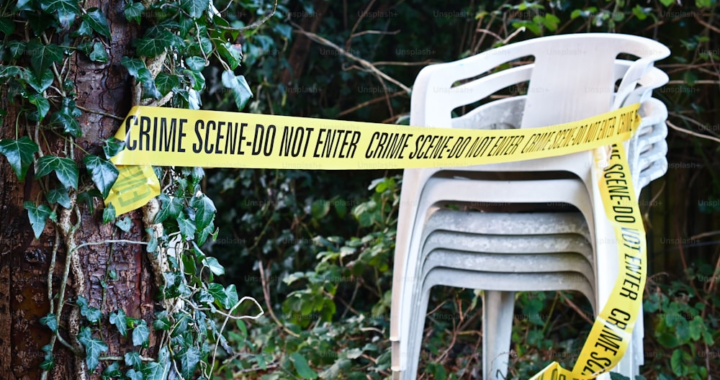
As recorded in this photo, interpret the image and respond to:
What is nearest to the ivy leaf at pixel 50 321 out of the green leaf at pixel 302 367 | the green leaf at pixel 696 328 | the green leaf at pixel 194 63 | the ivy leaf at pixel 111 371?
the ivy leaf at pixel 111 371

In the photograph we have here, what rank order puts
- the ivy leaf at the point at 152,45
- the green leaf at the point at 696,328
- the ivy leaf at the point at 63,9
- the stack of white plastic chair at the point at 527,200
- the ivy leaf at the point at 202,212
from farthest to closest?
the green leaf at the point at 696,328 < the stack of white plastic chair at the point at 527,200 < the ivy leaf at the point at 202,212 < the ivy leaf at the point at 152,45 < the ivy leaf at the point at 63,9

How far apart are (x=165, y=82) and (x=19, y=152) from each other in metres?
0.23

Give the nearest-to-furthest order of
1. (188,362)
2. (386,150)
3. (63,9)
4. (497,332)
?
(63,9), (188,362), (386,150), (497,332)

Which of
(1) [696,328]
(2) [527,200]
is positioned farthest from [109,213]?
(1) [696,328]

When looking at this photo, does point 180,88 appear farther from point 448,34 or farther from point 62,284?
point 448,34

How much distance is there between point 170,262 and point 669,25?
296 centimetres

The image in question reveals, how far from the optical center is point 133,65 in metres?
1.10

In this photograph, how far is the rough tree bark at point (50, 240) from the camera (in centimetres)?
109

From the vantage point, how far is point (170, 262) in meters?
1.21

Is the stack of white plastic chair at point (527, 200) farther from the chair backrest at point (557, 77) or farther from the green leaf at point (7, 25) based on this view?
the green leaf at point (7, 25)

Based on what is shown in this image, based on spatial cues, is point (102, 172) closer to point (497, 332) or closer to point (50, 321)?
point (50, 321)

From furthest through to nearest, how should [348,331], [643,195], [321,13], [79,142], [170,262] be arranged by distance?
[321,13], [643,195], [348,331], [170,262], [79,142]

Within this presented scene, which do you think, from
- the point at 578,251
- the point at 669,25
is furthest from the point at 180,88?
the point at 669,25

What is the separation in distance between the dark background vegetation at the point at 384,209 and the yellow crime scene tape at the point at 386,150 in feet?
2.82
